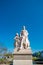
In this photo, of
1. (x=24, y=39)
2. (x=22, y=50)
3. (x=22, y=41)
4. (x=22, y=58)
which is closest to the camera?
(x=22, y=58)

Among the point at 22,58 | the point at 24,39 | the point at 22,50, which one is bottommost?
the point at 22,58

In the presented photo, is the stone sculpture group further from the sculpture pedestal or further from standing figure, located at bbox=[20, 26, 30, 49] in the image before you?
the sculpture pedestal

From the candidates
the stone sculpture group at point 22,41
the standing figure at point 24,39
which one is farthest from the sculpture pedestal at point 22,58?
the standing figure at point 24,39

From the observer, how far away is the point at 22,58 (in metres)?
16.7

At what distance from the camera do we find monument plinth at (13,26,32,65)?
1662 cm

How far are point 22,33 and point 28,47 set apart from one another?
5.48 feet

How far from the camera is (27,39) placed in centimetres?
1758

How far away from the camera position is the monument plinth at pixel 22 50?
54.5 ft

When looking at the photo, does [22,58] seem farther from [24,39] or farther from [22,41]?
[24,39]

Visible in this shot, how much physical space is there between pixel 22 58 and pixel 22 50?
2.66ft

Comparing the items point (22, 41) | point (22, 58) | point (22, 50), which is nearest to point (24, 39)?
point (22, 41)

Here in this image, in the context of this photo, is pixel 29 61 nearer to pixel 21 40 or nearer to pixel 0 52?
pixel 21 40

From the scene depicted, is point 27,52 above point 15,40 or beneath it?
beneath

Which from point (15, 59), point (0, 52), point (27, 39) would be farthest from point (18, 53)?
point (0, 52)
